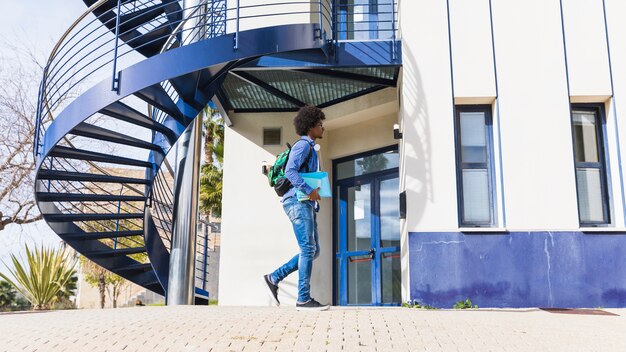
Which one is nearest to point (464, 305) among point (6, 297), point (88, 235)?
point (88, 235)

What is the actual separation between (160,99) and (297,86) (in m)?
2.14

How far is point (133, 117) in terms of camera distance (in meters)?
8.12

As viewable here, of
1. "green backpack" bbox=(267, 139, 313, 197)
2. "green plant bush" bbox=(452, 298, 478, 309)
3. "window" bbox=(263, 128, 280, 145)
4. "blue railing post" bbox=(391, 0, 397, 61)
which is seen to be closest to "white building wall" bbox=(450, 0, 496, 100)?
"blue railing post" bbox=(391, 0, 397, 61)

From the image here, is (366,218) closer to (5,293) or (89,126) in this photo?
(89,126)

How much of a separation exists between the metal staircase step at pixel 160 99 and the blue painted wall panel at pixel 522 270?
12.1ft

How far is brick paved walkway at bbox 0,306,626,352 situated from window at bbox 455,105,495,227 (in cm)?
177

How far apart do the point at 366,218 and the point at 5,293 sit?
41.8 feet

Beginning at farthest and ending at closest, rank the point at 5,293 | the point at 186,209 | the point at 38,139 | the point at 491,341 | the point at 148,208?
the point at 5,293 → the point at 148,208 → the point at 186,209 → the point at 38,139 → the point at 491,341

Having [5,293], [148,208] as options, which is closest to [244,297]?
[148,208]

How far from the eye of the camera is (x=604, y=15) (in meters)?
7.91

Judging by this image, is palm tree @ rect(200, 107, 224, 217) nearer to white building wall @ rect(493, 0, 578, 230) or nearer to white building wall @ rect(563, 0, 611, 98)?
white building wall @ rect(493, 0, 578, 230)

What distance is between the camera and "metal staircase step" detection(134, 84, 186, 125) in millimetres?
7691

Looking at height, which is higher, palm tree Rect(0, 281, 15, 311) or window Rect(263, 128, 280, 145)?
window Rect(263, 128, 280, 145)

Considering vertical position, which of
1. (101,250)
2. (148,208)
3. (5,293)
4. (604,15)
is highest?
(604,15)
